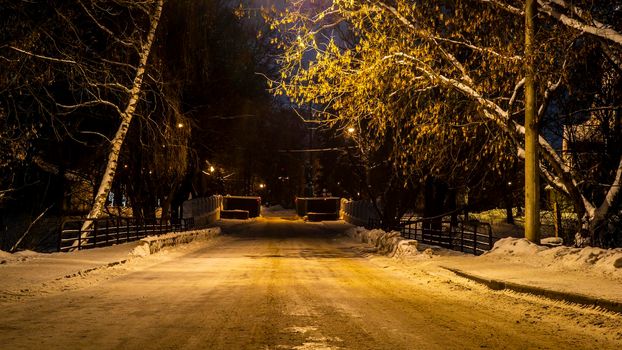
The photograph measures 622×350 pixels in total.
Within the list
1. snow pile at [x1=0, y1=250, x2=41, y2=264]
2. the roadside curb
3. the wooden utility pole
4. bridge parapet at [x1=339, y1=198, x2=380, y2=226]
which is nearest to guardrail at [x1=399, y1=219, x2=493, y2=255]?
the wooden utility pole

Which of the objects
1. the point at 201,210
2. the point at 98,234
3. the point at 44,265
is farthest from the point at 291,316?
the point at 201,210

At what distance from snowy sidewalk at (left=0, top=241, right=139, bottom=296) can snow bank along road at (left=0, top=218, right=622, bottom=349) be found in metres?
0.53

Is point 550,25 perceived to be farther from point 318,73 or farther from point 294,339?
point 294,339

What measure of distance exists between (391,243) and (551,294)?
1334cm

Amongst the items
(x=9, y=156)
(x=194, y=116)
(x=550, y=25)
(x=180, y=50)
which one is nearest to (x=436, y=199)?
(x=194, y=116)

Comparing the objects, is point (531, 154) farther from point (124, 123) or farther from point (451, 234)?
point (124, 123)

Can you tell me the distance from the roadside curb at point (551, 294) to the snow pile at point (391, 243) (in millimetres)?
7254

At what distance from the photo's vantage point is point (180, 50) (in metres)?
24.2

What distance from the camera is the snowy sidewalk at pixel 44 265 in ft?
39.2

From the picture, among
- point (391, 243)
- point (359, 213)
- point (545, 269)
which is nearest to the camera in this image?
point (545, 269)

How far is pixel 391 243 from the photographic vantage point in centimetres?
2353

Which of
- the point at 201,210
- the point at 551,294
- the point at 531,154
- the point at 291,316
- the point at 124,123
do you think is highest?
the point at 124,123

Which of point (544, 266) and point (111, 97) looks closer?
point (544, 266)

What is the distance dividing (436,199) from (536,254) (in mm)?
22090
